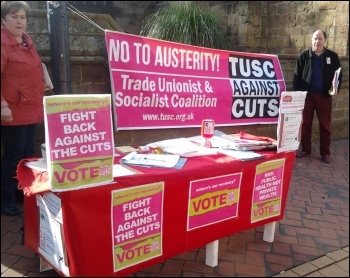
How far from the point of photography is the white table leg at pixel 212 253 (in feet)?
8.84

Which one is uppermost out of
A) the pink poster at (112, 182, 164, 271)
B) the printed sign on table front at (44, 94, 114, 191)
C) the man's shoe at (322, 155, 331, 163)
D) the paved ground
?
the printed sign on table front at (44, 94, 114, 191)

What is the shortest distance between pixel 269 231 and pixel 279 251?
0.63ft

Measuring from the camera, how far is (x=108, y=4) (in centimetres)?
1114

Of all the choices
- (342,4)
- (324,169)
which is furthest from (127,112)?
(342,4)

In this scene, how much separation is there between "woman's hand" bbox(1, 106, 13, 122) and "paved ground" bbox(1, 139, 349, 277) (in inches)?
33.8

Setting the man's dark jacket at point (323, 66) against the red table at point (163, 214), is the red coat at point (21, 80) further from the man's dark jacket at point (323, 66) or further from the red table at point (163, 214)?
the man's dark jacket at point (323, 66)

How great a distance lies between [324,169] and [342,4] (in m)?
4.88

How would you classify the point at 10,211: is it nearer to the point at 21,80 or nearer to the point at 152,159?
the point at 21,80

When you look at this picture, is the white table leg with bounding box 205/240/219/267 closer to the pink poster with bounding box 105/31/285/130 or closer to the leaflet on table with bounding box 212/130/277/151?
the leaflet on table with bounding box 212/130/277/151

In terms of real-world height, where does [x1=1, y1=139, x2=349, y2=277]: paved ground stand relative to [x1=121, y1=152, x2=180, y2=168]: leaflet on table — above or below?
below

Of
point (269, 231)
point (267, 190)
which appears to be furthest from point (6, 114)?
point (269, 231)

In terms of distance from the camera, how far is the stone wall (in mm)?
3893

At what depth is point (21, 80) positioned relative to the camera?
2836 mm

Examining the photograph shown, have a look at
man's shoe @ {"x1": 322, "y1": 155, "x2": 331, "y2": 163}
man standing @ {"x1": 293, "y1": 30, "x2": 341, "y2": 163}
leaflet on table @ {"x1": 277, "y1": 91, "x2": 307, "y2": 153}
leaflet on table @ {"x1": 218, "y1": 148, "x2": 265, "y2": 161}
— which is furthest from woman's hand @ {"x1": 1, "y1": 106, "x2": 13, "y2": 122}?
man's shoe @ {"x1": 322, "y1": 155, "x2": 331, "y2": 163}
